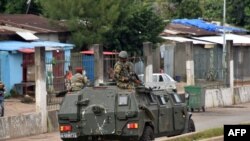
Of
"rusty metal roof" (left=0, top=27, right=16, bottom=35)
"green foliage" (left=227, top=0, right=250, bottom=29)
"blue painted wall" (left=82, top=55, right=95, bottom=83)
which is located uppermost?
"green foliage" (left=227, top=0, right=250, bottom=29)

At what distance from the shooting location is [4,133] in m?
24.3

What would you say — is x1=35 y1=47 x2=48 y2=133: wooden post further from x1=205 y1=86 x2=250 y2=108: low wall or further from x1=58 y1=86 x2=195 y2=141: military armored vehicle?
x1=205 y1=86 x2=250 y2=108: low wall

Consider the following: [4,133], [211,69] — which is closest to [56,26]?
[211,69]

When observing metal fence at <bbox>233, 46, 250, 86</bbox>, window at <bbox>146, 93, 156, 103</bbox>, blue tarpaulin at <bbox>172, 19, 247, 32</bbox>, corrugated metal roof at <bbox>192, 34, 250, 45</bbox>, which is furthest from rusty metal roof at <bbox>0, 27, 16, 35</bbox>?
blue tarpaulin at <bbox>172, 19, 247, 32</bbox>

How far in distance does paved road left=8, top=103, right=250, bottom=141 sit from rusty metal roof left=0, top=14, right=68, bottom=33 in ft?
33.4

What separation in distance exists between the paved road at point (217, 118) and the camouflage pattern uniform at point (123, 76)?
5.65 meters

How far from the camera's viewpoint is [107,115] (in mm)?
18078

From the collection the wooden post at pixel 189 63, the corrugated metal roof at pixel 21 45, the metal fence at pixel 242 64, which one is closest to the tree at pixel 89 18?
the corrugated metal roof at pixel 21 45

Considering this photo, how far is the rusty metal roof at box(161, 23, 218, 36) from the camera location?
51688mm

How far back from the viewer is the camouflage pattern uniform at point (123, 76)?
18719 millimetres

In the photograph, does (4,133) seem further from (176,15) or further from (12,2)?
(176,15)

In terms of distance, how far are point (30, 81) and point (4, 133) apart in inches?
475

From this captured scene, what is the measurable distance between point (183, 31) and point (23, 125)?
2833cm

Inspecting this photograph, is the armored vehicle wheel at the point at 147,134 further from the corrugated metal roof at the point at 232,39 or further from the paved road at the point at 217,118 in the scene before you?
the corrugated metal roof at the point at 232,39
